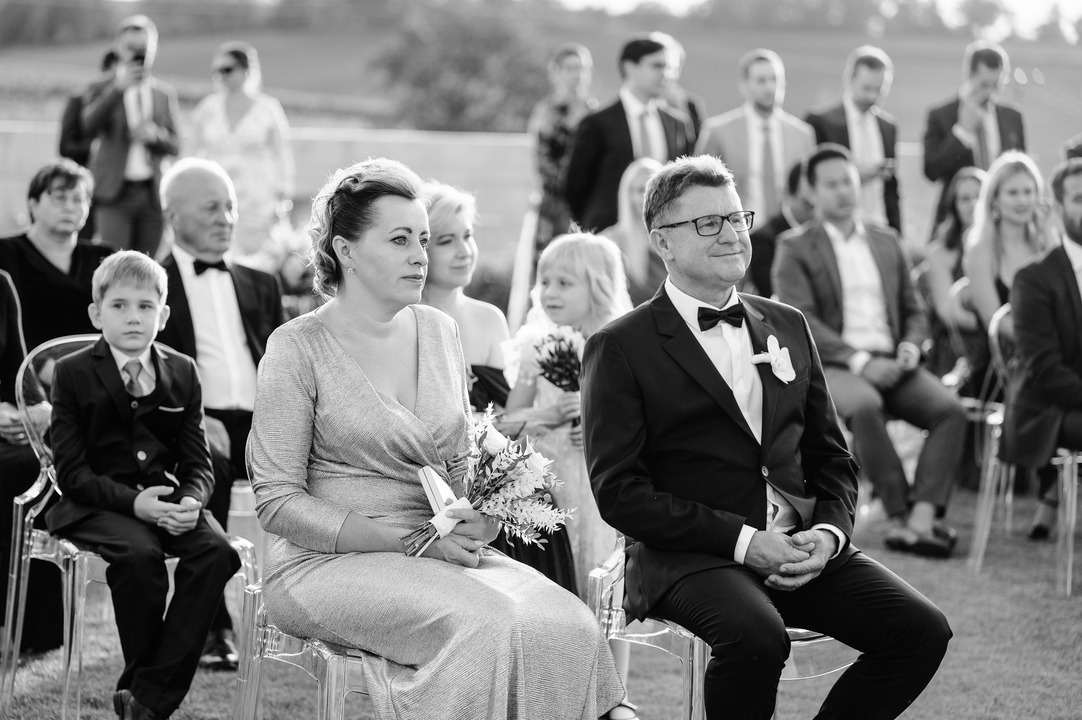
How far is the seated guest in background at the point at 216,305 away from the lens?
200 inches

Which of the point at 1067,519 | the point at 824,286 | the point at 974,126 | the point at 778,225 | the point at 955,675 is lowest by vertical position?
the point at 955,675

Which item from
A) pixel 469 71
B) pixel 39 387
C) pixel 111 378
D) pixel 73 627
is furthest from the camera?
pixel 469 71

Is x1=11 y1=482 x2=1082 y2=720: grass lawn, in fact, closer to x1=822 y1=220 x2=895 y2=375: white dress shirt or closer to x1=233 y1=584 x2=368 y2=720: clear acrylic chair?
x1=233 y1=584 x2=368 y2=720: clear acrylic chair

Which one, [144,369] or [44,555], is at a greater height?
[144,369]

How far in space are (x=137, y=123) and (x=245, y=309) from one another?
4.06 metres

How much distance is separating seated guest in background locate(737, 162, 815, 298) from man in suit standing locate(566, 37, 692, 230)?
2.66ft

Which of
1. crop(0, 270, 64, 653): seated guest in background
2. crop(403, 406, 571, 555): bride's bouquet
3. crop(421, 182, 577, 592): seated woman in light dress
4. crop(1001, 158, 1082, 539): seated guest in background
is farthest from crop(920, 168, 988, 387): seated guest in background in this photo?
crop(0, 270, 64, 653): seated guest in background

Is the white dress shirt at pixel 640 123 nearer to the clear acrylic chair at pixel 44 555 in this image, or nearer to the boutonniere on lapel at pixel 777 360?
the clear acrylic chair at pixel 44 555

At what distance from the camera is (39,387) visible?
457 centimetres

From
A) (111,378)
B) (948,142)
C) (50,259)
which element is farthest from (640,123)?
(111,378)

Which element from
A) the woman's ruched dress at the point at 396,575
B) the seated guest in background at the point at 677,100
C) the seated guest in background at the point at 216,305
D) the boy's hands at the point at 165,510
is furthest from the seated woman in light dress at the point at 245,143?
the woman's ruched dress at the point at 396,575

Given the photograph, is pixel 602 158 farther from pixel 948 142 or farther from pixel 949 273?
pixel 948 142

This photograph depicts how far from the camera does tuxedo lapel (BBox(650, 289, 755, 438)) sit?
3662 millimetres

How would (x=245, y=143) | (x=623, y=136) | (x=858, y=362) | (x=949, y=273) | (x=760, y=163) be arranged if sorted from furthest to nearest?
(x=245, y=143) → (x=760, y=163) → (x=623, y=136) → (x=949, y=273) → (x=858, y=362)
